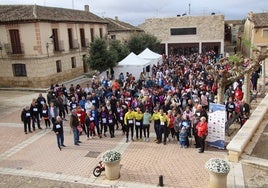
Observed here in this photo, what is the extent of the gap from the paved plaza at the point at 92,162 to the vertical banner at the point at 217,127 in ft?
0.93

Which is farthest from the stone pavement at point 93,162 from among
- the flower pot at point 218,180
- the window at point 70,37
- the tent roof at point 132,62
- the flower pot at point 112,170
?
the window at point 70,37

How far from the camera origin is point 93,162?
11.0 metres

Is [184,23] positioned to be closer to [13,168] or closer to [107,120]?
[107,120]

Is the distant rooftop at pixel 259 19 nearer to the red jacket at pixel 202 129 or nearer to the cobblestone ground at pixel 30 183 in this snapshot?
the red jacket at pixel 202 129

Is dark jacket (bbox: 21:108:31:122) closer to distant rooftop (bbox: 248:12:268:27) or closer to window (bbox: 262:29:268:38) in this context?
distant rooftop (bbox: 248:12:268:27)

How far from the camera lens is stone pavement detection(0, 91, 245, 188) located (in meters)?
9.45

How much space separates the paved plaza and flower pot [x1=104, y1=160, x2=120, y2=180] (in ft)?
0.58

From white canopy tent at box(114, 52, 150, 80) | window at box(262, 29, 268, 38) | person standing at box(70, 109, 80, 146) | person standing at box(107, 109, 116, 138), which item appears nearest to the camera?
person standing at box(70, 109, 80, 146)

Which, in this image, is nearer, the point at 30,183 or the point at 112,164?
the point at 112,164

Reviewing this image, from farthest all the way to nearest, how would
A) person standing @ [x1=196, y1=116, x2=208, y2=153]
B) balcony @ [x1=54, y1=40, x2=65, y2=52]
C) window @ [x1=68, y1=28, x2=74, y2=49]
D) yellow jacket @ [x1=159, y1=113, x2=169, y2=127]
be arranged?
1. window @ [x1=68, y1=28, x2=74, y2=49]
2. balcony @ [x1=54, y1=40, x2=65, y2=52]
3. yellow jacket @ [x1=159, y1=113, x2=169, y2=127]
4. person standing @ [x1=196, y1=116, x2=208, y2=153]

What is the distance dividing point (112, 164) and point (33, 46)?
18.4 meters

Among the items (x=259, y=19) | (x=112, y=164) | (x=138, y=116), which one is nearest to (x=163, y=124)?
(x=138, y=116)

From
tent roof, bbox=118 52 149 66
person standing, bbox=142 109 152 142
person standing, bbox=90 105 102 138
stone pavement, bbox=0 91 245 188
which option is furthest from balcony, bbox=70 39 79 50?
person standing, bbox=142 109 152 142

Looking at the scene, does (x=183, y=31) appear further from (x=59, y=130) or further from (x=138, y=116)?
(x=59, y=130)
